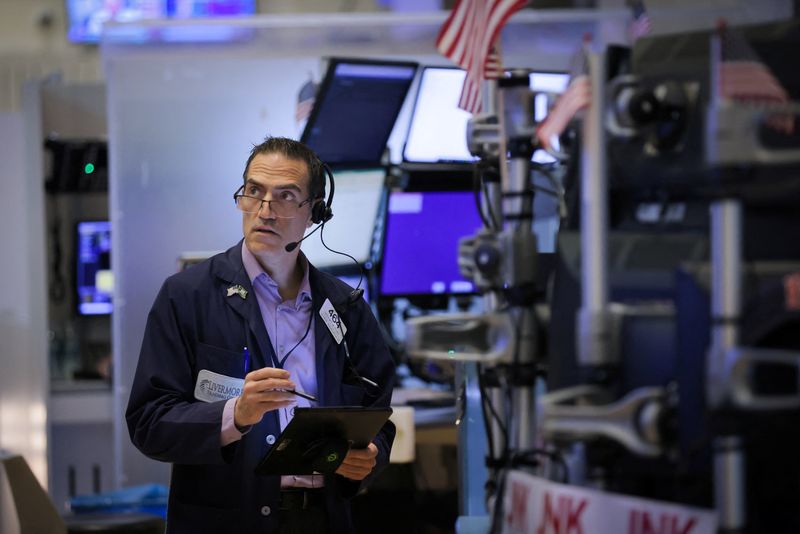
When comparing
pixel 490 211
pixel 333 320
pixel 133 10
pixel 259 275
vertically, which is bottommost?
pixel 333 320

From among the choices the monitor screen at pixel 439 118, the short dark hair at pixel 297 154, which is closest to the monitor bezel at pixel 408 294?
the monitor screen at pixel 439 118

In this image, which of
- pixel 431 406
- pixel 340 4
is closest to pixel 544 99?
pixel 431 406

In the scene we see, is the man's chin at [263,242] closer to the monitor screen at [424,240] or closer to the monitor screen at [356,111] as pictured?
the monitor screen at [356,111]

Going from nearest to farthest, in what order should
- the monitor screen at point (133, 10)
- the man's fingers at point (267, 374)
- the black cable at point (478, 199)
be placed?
the black cable at point (478, 199) → the man's fingers at point (267, 374) → the monitor screen at point (133, 10)

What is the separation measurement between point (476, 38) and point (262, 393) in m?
0.90

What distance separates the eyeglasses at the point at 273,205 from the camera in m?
2.75

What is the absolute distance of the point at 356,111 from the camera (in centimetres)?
484

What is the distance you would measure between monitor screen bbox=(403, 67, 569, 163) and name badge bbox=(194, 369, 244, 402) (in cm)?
249

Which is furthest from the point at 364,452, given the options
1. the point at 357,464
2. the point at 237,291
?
the point at 237,291

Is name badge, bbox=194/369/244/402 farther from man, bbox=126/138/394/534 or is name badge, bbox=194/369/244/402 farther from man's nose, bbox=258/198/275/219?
man's nose, bbox=258/198/275/219

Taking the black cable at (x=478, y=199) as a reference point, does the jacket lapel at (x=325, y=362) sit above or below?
below

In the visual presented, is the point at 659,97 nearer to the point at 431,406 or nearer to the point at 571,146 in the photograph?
the point at 571,146

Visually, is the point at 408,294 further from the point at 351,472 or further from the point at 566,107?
the point at 566,107

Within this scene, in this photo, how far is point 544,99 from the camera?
7.30 ft
